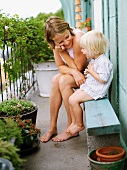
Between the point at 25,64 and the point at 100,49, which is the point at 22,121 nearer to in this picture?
the point at 100,49

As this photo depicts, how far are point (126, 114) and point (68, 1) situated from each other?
280 inches

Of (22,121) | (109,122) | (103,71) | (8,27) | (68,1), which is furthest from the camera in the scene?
(68,1)

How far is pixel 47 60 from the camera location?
6031mm

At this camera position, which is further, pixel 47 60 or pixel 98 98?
pixel 47 60

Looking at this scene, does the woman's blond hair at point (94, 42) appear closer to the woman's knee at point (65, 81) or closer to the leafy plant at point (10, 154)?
the woman's knee at point (65, 81)

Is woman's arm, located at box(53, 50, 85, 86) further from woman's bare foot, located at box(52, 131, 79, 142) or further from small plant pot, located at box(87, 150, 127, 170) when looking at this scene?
small plant pot, located at box(87, 150, 127, 170)

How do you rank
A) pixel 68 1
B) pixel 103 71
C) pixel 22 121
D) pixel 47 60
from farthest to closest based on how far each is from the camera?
pixel 68 1, pixel 47 60, pixel 22 121, pixel 103 71

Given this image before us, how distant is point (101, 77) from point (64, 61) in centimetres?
→ 78

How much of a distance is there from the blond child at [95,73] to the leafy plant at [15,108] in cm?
63

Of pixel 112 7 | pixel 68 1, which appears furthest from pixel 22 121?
pixel 68 1

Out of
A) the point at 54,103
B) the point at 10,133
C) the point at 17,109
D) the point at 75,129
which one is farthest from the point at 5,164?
the point at 54,103

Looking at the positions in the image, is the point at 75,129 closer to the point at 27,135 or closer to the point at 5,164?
the point at 27,135

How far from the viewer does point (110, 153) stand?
8.60 feet

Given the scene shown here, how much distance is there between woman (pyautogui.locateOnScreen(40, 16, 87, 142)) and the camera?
3.58 metres
